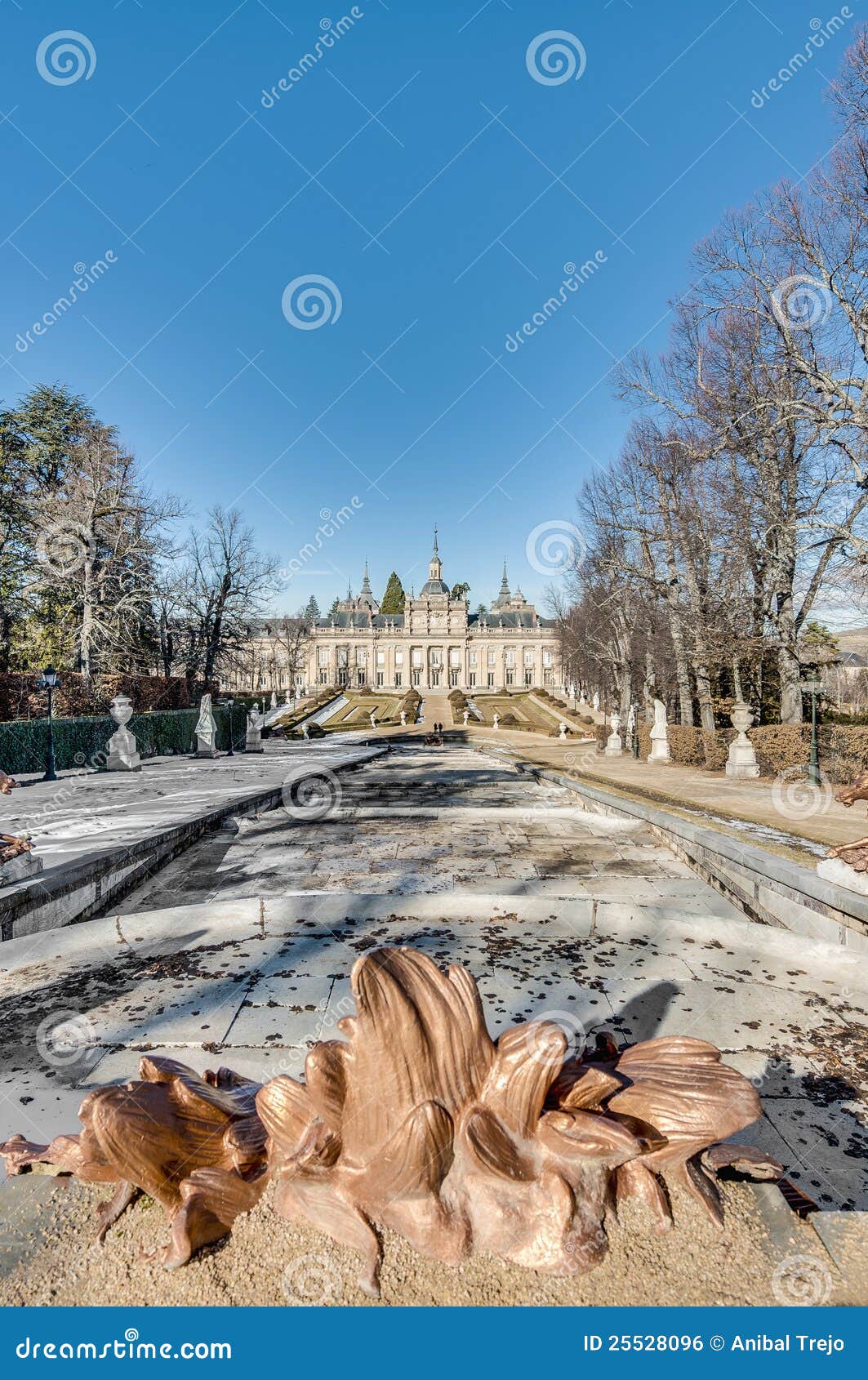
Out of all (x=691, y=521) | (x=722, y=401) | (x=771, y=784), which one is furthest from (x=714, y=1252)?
(x=691, y=521)

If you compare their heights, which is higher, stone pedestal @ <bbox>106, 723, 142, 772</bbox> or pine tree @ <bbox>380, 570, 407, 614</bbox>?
pine tree @ <bbox>380, 570, 407, 614</bbox>

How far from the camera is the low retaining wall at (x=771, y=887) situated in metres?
4.89

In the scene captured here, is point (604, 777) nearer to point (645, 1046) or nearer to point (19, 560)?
point (645, 1046)

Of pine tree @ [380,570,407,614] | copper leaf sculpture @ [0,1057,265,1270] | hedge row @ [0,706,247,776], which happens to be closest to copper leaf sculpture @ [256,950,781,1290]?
copper leaf sculpture @ [0,1057,265,1270]

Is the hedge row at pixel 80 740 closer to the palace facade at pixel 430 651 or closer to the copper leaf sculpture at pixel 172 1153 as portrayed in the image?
the copper leaf sculpture at pixel 172 1153

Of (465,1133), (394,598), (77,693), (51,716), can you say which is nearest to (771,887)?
(465,1133)

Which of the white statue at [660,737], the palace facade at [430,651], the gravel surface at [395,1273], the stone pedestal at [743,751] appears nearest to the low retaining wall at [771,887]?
the gravel surface at [395,1273]

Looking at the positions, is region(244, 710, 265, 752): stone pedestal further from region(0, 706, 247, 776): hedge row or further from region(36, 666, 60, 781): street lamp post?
region(36, 666, 60, 781): street lamp post

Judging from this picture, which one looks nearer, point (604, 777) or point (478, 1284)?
point (478, 1284)

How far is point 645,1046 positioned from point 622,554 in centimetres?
2954

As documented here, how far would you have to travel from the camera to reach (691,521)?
68.7ft

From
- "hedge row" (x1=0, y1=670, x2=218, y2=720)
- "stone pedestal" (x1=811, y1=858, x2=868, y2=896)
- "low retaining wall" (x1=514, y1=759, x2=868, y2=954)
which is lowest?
"low retaining wall" (x1=514, y1=759, x2=868, y2=954)

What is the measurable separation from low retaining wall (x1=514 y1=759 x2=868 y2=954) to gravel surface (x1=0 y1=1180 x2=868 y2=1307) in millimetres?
3829

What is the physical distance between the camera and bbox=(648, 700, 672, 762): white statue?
74.9 ft
